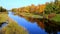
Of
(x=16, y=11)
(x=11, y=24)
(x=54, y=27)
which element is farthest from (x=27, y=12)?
(x=54, y=27)

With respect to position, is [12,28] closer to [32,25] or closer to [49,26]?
[32,25]

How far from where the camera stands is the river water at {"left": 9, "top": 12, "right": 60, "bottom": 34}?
2.72 m

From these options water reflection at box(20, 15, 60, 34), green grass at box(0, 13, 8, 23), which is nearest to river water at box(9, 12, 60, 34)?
water reflection at box(20, 15, 60, 34)

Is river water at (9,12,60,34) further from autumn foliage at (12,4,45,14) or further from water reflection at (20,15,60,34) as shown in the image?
autumn foliage at (12,4,45,14)

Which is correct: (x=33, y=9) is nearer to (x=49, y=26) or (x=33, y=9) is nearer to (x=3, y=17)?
(x=49, y=26)

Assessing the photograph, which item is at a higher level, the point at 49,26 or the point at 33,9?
the point at 33,9

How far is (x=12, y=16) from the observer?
2.79m

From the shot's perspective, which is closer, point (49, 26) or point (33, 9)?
point (49, 26)

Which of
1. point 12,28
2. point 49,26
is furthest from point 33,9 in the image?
point 12,28

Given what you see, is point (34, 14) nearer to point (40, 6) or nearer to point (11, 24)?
point (40, 6)

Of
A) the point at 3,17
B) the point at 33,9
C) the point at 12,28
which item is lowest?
the point at 12,28

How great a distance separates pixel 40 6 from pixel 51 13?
280mm

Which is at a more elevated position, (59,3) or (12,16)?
(59,3)

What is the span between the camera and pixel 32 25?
8.99 ft
